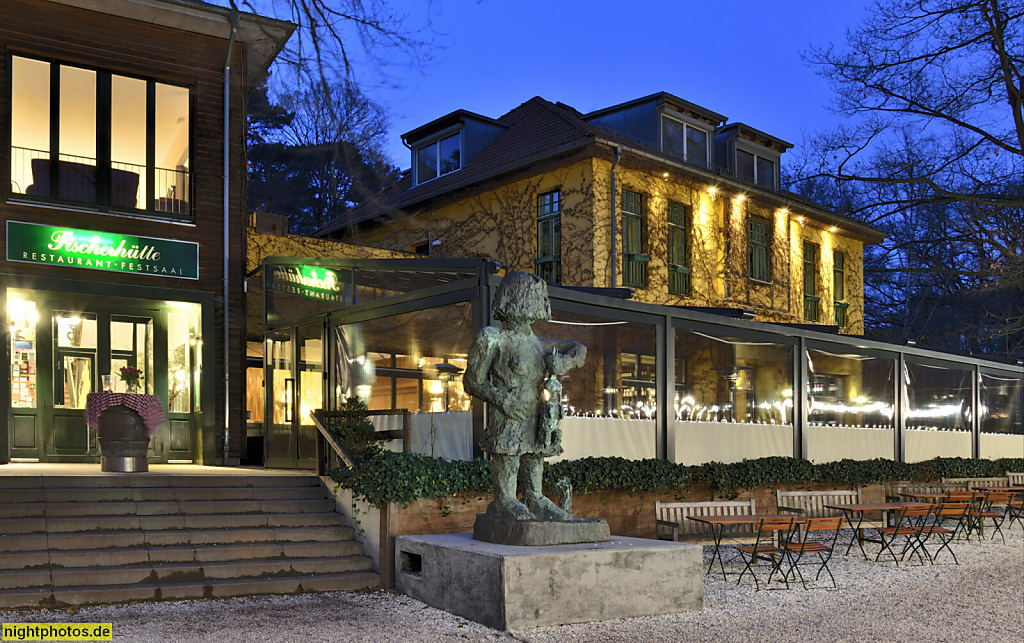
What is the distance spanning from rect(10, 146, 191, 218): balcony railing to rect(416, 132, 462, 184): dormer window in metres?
8.76

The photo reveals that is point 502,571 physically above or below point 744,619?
above

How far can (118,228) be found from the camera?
14.3 meters

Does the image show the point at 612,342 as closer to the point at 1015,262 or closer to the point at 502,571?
the point at 502,571

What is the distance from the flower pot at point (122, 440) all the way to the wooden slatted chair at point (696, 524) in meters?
6.12

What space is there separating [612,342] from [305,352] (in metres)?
4.69

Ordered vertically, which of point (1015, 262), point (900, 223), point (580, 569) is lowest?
point (580, 569)

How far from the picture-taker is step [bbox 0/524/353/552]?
8.70m

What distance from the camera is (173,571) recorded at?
872 centimetres

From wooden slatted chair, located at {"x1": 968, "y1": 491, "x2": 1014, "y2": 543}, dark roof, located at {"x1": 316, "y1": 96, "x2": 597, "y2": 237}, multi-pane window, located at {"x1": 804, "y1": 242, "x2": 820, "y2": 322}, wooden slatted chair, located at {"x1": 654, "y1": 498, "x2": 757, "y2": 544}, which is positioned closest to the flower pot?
wooden slatted chair, located at {"x1": 654, "y1": 498, "x2": 757, "y2": 544}

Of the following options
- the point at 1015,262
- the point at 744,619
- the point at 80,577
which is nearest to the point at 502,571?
the point at 744,619

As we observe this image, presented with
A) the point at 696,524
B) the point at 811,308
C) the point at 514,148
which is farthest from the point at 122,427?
the point at 811,308

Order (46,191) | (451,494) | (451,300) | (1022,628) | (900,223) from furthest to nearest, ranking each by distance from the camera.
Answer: (900,223), (46,191), (451,300), (451,494), (1022,628)

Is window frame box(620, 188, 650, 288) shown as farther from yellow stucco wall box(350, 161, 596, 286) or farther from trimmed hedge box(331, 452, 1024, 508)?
trimmed hedge box(331, 452, 1024, 508)

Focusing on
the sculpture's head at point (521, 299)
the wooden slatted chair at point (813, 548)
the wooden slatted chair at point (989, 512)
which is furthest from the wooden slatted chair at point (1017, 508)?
the sculpture's head at point (521, 299)
